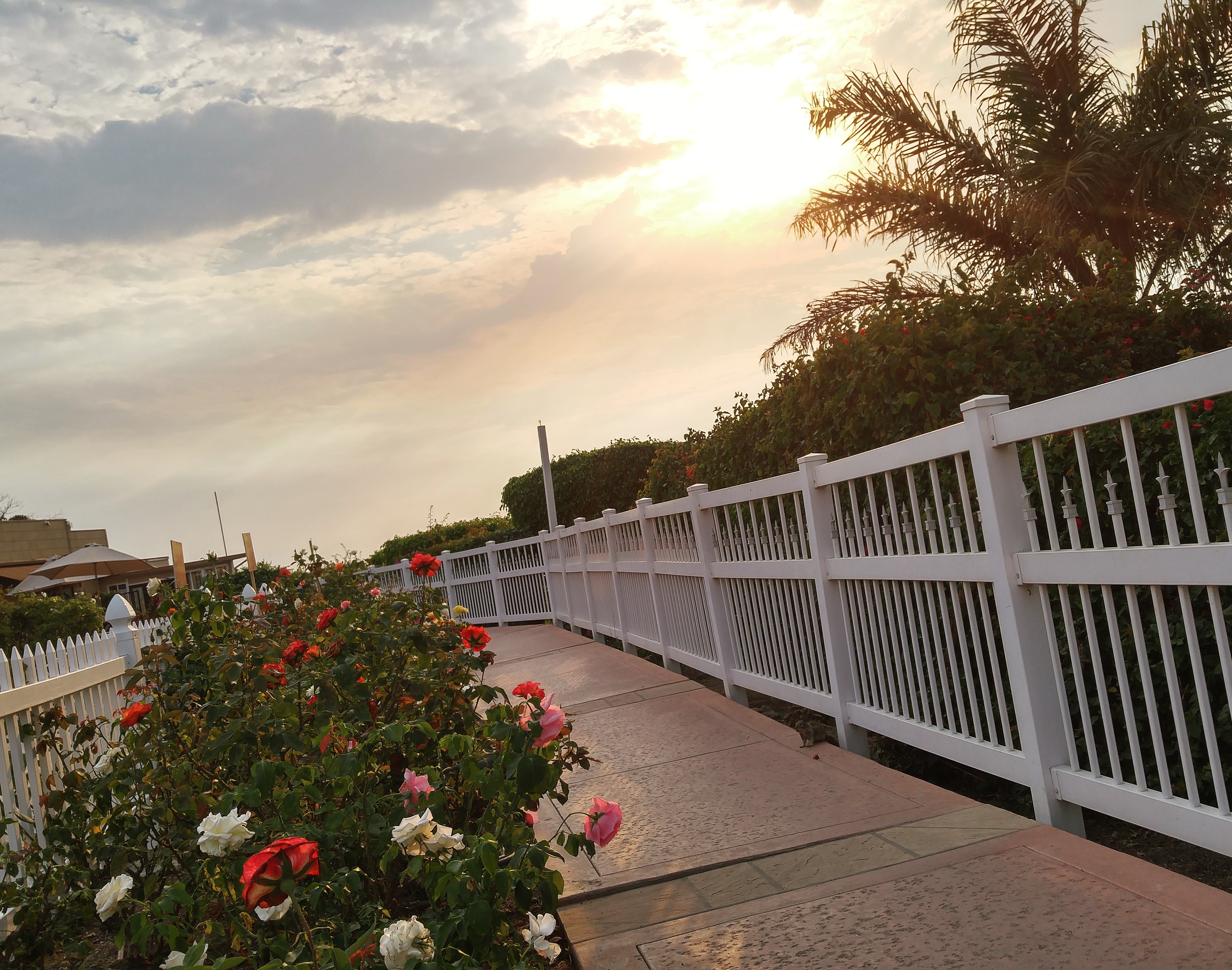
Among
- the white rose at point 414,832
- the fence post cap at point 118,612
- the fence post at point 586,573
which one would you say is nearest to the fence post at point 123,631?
the fence post cap at point 118,612

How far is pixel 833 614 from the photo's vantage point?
513 cm

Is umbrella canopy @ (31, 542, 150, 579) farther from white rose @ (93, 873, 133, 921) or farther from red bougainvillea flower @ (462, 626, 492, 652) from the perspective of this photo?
white rose @ (93, 873, 133, 921)

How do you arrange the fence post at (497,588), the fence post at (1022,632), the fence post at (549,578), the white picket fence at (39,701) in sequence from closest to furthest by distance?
1. the fence post at (1022,632)
2. the white picket fence at (39,701)
3. the fence post at (549,578)
4. the fence post at (497,588)

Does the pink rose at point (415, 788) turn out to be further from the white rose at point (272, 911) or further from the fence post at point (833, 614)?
the fence post at point (833, 614)

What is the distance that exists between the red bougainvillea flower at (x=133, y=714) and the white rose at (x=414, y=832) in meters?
1.73

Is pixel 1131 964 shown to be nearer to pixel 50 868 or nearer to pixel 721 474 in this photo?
pixel 50 868

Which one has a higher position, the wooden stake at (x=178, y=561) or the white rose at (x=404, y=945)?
the wooden stake at (x=178, y=561)

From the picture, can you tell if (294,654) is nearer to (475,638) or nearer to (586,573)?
(475,638)

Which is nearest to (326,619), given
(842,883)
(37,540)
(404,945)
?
(404,945)

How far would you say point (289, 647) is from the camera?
3590 millimetres

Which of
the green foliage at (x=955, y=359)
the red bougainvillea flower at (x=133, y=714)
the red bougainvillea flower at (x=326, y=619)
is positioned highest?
the green foliage at (x=955, y=359)

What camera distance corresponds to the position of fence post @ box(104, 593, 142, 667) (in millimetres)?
6207

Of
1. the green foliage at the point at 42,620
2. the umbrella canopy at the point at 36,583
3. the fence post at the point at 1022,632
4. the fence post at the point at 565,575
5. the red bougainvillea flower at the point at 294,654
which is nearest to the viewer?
the red bougainvillea flower at the point at 294,654

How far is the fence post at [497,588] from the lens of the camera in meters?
16.0
